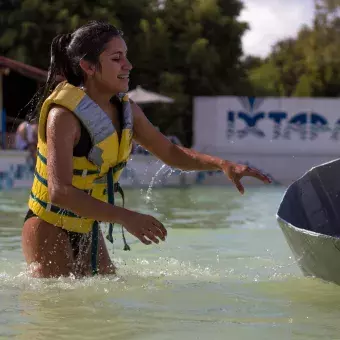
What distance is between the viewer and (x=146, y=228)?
3951 mm

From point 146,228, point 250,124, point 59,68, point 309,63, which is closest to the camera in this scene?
point 146,228

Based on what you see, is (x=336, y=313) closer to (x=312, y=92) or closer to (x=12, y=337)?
(x=12, y=337)

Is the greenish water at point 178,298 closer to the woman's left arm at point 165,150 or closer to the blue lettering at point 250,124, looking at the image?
the woman's left arm at point 165,150

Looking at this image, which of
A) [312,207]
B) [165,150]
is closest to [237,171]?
[165,150]

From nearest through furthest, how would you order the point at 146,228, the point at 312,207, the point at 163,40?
the point at 146,228, the point at 312,207, the point at 163,40

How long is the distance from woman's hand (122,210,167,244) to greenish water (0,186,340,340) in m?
0.42

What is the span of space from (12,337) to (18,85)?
2375 centimetres

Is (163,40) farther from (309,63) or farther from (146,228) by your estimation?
(146,228)

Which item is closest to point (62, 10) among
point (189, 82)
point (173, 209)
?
point (189, 82)

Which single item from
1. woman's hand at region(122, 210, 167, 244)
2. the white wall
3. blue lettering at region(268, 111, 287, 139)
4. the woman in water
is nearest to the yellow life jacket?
the woman in water

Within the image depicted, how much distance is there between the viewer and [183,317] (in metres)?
4.47

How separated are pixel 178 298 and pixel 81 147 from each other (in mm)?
965

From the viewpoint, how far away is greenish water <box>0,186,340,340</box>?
4.17m

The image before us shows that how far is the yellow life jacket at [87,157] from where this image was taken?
450cm
